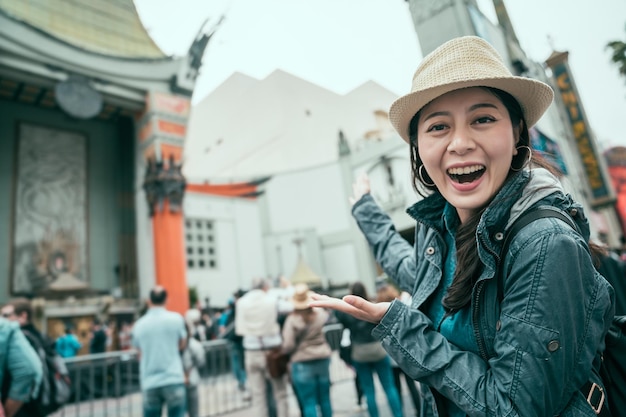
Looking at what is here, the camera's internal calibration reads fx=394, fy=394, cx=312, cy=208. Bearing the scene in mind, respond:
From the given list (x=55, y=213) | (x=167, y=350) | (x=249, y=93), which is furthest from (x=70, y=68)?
(x=249, y=93)

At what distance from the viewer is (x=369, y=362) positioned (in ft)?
15.2

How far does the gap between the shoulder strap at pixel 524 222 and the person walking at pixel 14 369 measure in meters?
3.67

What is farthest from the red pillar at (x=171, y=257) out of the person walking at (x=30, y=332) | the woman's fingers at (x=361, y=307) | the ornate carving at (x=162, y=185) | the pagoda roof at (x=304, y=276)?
the woman's fingers at (x=361, y=307)

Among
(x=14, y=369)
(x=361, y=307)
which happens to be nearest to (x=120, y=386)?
(x=14, y=369)

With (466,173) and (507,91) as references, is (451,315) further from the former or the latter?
(507,91)

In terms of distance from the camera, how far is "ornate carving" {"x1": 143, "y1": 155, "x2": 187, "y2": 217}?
1318cm

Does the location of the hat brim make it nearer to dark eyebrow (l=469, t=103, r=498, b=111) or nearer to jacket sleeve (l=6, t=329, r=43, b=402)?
dark eyebrow (l=469, t=103, r=498, b=111)

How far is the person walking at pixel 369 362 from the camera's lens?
180 inches

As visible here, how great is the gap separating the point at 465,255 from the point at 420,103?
18.7 inches

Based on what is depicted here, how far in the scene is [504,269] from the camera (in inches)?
39.4

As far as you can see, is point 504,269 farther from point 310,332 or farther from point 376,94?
point 310,332

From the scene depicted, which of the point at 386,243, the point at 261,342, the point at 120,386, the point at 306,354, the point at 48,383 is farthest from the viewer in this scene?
the point at 120,386

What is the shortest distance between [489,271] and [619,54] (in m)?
14.5

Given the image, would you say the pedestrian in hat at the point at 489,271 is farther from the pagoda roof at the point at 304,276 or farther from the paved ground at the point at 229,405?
the pagoda roof at the point at 304,276
